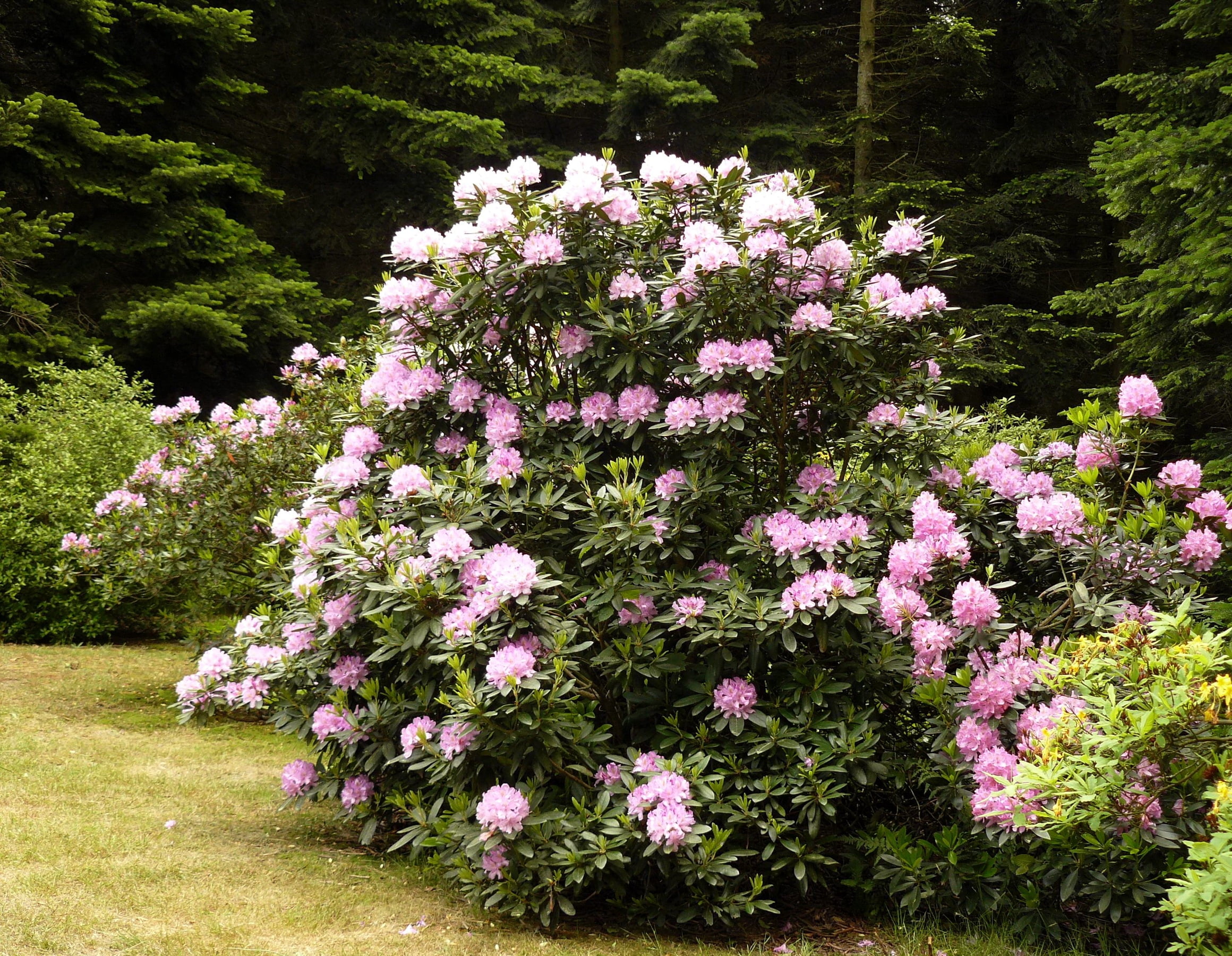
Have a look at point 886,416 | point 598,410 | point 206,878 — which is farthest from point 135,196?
point 886,416

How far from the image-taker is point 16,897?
313 cm

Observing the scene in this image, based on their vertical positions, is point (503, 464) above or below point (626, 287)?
below

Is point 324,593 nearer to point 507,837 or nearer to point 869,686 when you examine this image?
point 507,837

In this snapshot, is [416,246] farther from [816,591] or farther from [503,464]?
[816,591]

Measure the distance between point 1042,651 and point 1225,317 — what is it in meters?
3.45


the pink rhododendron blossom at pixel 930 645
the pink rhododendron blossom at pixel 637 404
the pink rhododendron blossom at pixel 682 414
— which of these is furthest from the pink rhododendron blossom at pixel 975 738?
the pink rhododendron blossom at pixel 637 404

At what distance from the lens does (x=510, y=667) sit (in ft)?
9.75

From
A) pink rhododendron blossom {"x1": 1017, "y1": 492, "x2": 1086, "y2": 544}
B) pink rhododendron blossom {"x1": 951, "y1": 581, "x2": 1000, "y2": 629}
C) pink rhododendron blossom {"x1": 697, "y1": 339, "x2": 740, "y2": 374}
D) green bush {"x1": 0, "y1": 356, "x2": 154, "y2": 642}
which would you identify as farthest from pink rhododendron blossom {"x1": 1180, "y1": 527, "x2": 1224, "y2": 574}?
green bush {"x1": 0, "y1": 356, "x2": 154, "y2": 642}

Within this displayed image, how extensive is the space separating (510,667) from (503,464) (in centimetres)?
85

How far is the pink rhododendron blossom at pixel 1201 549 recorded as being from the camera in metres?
3.24

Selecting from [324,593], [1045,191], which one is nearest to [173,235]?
[324,593]

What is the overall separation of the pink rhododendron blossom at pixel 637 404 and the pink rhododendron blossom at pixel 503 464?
0.41 meters

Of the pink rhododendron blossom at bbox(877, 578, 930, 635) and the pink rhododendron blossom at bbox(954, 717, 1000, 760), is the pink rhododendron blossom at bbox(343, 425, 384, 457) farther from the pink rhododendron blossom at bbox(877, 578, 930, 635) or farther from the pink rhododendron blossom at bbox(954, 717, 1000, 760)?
the pink rhododendron blossom at bbox(954, 717, 1000, 760)

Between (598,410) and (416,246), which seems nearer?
(598,410)
